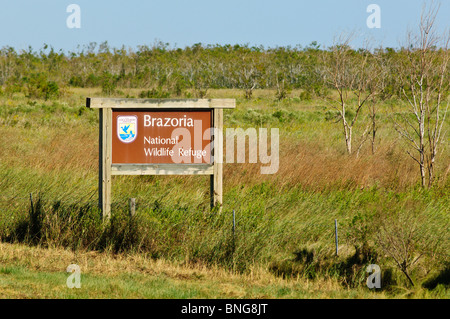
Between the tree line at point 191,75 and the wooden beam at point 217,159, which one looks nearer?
the wooden beam at point 217,159

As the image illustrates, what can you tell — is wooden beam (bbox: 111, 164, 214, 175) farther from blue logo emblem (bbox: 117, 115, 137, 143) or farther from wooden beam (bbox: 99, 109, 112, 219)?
blue logo emblem (bbox: 117, 115, 137, 143)

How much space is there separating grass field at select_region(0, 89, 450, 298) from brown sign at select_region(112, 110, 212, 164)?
82cm

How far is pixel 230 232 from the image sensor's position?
9.04 metres

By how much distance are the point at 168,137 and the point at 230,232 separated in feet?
6.29

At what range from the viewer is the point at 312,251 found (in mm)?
8680

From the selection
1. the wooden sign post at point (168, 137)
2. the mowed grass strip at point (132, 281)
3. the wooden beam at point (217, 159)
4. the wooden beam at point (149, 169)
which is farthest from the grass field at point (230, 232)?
the wooden sign post at point (168, 137)

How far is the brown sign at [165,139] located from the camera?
9906 millimetres

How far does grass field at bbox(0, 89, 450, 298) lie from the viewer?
24.5 feet

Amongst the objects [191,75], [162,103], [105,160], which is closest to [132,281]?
[105,160]

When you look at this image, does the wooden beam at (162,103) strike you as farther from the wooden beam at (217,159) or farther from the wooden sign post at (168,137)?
the wooden beam at (217,159)

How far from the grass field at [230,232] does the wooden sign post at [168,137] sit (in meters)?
0.72

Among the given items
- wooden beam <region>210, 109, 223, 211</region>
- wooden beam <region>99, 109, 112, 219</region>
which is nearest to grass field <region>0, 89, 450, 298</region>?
wooden beam <region>99, 109, 112, 219</region>
